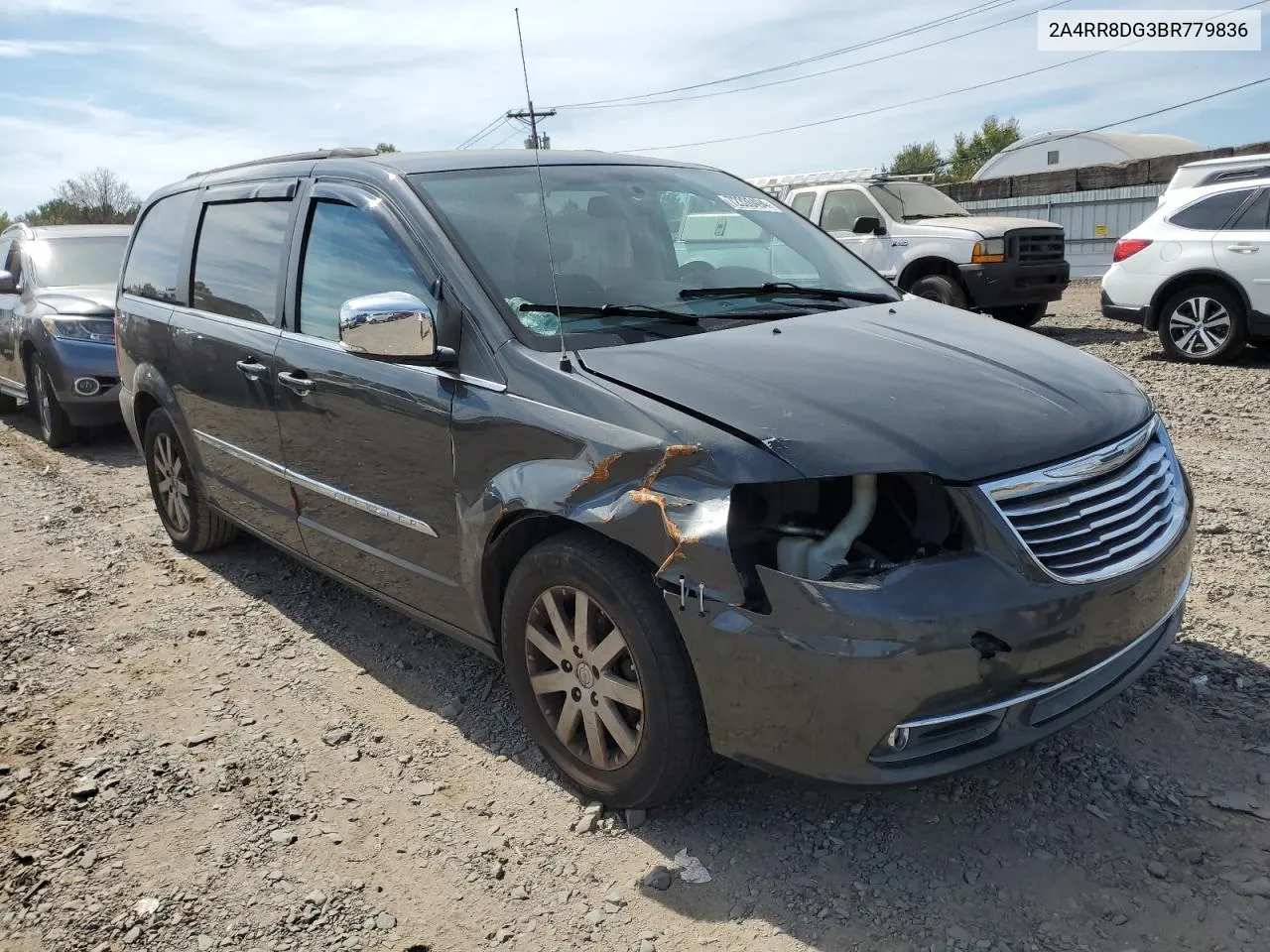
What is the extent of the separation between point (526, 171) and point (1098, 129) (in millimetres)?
40993

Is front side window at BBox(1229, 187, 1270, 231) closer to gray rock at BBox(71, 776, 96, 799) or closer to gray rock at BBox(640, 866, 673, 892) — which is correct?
gray rock at BBox(640, 866, 673, 892)

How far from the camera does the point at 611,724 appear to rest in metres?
2.79

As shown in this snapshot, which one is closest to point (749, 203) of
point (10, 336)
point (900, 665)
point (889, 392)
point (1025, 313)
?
point (889, 392)

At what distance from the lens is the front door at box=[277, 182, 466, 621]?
3.23 meters

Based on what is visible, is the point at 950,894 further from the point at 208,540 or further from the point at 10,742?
the point at 208,540

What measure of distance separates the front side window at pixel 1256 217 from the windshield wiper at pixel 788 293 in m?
7.24

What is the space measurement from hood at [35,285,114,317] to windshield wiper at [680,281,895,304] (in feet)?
21.5

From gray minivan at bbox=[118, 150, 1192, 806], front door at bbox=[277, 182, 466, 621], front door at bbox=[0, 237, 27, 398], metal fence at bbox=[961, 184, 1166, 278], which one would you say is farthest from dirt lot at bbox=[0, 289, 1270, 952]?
metal fence at bbox=[961, 184, 1166, 278]

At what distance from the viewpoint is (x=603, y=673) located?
277 centimetres

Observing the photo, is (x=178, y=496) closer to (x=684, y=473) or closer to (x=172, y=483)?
(x=172, y=483)

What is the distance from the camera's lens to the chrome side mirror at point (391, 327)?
3012mm

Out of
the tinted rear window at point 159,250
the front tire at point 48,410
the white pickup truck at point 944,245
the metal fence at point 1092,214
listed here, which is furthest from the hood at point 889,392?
the metal fence at point 1092,214

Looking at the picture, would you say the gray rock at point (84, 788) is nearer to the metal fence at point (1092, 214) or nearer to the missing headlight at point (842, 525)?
the missing headlight at point (842, 525)

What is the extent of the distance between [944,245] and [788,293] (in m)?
8.96
